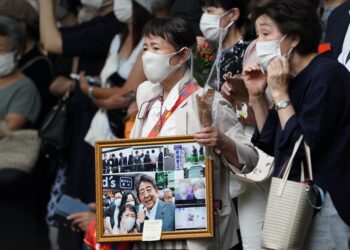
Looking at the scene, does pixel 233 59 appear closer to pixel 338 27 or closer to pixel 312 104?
pixel 338 27

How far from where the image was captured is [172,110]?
20.4ft

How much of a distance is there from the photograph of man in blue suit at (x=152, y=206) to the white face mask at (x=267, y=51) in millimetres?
896

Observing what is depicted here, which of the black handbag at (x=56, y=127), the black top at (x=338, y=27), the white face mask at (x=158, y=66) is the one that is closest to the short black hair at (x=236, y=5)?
the black top at (x=338, y=27)

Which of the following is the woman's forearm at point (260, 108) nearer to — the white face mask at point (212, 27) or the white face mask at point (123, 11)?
the white face mask at point (212, 27)

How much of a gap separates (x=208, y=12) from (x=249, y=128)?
89 cm

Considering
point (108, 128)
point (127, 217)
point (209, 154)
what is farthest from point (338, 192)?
point (108, 128)

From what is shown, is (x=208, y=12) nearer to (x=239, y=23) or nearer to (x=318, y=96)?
(x=239, y=23)

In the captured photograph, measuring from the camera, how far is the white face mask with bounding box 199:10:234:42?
7.44 meters

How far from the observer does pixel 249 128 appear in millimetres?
7152

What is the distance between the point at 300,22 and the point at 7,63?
4.38m

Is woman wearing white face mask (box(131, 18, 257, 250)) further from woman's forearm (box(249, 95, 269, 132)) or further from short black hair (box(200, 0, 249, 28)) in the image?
short black hair (box(200, 0, 249, 28))

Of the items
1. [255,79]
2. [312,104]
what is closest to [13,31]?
[255,79]

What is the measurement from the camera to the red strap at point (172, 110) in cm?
620

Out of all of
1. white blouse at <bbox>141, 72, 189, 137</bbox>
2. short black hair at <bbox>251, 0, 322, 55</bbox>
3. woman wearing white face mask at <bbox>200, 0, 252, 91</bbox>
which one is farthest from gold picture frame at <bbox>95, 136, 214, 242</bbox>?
woman wearing white face mask at <bbox>200, 0, 252, 91</bbox>
